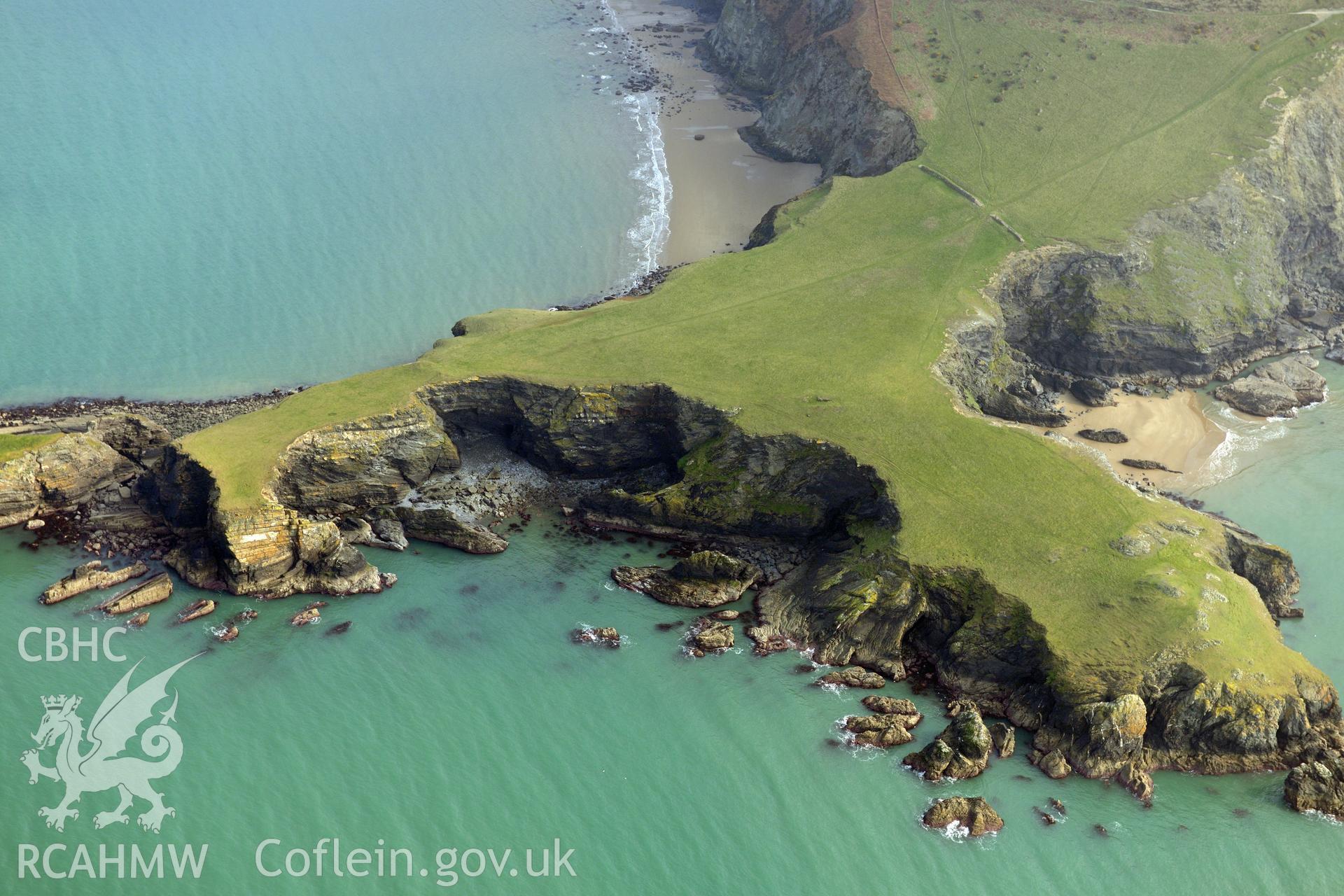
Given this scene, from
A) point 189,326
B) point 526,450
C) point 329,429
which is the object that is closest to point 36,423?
point 189,326

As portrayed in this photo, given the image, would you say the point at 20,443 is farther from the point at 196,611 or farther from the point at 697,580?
the point at 697,580

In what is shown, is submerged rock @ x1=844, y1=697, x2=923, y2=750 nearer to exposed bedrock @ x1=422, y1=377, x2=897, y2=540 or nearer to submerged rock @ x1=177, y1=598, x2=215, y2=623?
exposed bedrock @ x1=422, y1=377, x2=897, y2=540

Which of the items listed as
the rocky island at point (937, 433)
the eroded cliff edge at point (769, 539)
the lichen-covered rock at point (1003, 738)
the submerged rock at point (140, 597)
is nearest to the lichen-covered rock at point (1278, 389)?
the rocky island at point (937, 433)

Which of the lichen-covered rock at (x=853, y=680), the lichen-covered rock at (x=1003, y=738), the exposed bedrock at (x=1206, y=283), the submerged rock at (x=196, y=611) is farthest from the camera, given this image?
the exposed bedrock at (x=1206, y=283)

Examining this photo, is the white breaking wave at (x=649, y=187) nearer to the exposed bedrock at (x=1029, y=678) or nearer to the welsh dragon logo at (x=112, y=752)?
the exposed bedrock at (x=1029, y=678)

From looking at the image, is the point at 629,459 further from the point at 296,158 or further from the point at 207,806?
the point at 296,158

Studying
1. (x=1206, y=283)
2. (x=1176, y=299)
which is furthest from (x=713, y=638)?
(x=1206, y=283)
